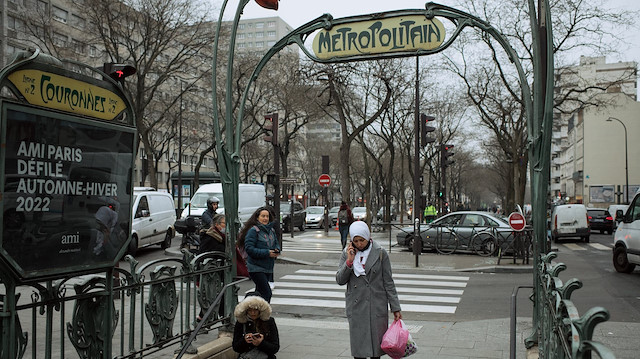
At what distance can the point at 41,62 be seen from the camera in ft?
12.3

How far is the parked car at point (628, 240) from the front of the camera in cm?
1446

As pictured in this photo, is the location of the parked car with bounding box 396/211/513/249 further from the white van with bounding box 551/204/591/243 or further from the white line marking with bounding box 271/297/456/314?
the white van with bounding box 551/204/591/243

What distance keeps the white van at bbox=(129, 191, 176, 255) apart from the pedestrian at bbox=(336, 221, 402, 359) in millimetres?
13286

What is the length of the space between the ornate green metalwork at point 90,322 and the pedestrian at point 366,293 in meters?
2.05

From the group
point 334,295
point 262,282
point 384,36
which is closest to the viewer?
point 384,36

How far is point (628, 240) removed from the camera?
14.8m

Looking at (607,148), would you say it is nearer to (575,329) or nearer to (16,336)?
(575,329)

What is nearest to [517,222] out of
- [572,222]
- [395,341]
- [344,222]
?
[344,222]

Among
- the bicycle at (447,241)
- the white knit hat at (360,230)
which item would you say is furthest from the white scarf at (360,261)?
the bicycle at (447,241)

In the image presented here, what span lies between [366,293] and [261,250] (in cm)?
296

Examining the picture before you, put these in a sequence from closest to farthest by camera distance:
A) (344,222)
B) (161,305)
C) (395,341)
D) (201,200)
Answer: (395,341), (161,305), (344,222), (201,200)

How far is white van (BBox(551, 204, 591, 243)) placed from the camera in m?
28.2

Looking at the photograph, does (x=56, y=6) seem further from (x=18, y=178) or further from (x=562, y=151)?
(x=562, y=151)

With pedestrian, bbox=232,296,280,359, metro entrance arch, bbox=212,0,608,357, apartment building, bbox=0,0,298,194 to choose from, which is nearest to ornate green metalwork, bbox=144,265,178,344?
pedestrian, bbox=232,296,280,359
